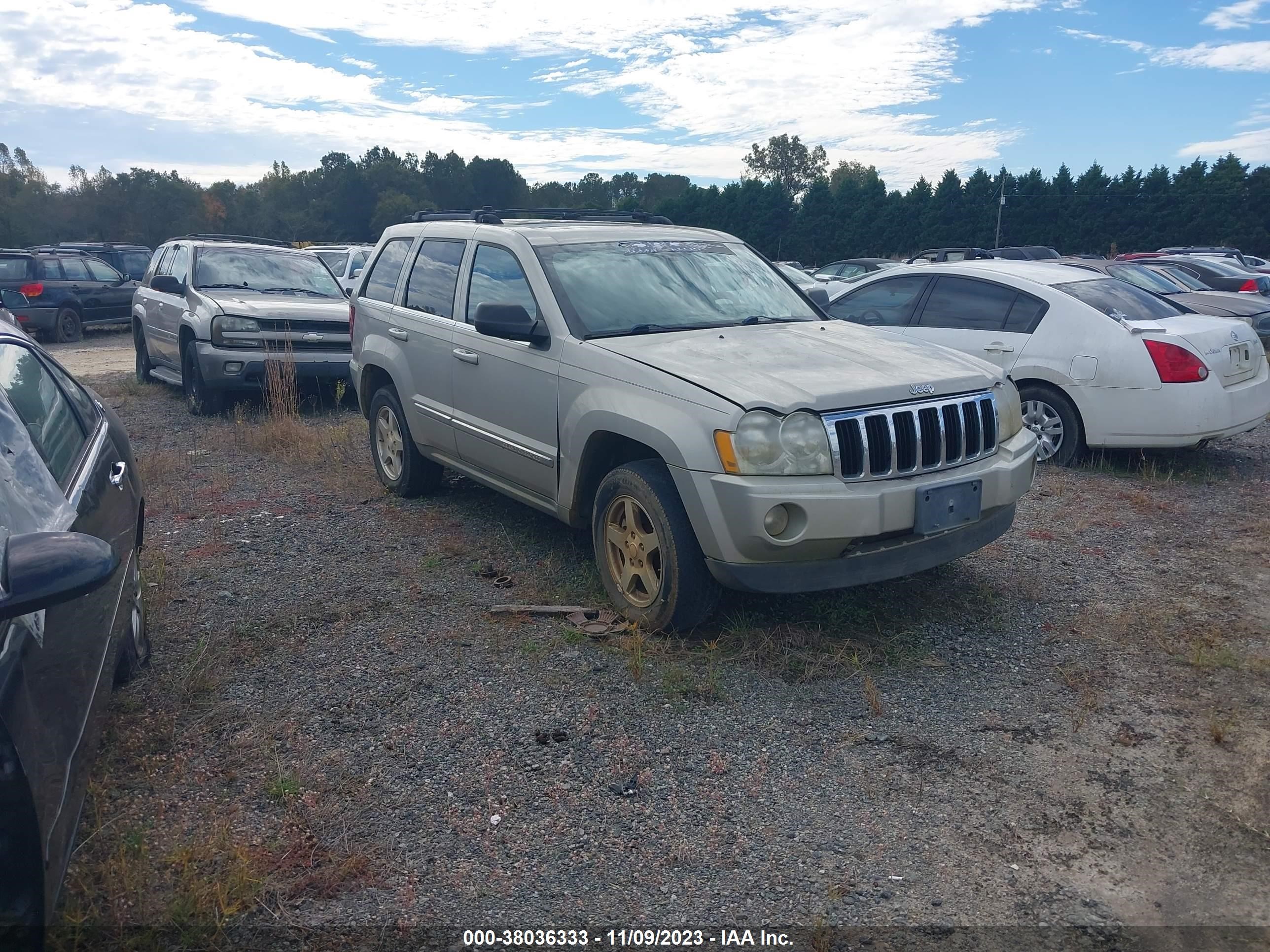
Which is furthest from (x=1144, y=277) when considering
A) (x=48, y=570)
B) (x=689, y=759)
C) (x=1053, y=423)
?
(x=48, y=570)

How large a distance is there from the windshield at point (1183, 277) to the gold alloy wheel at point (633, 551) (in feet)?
45.3

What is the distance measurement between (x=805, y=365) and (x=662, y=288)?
1197 mm

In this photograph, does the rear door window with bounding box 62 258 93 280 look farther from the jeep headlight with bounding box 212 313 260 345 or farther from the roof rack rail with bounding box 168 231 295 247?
the jeep headlight with bounding box 212 313 260 345

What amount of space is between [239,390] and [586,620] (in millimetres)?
7124

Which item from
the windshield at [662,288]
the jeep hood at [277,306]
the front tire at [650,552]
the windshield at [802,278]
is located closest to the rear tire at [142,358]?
Result: the jeep hood at [277,306]

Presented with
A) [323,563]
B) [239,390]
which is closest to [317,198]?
[239,390]

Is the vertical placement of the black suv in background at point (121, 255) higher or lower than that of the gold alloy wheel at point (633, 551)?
higher

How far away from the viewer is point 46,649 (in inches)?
91.5

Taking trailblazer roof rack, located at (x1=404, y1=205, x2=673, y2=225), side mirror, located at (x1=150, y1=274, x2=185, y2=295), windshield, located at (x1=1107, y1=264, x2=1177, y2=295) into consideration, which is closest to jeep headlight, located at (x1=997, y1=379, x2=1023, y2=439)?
trailblazer roof rack, located at (x1=404, y1=205, x2=673, y2=225)

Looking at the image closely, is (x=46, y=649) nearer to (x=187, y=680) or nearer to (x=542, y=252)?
(x=187, y=680)

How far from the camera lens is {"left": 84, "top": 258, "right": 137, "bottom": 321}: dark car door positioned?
A: 20.2 metres

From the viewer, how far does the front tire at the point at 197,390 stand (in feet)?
34.6

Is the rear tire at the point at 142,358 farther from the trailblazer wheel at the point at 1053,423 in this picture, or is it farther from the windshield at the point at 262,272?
the trailblazer wheel at the point at 1053,423

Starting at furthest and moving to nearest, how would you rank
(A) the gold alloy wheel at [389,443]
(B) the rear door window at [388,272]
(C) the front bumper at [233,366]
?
(C) the front bumper at [233,366], (A) the gold alloy wheel at [389,443], (B) the rear door window at [388,272]
